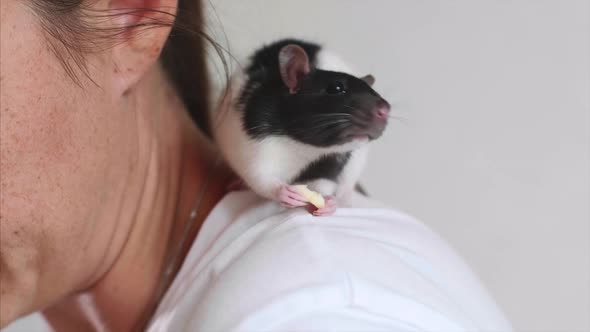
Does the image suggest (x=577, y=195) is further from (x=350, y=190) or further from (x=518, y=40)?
(x=350, y=190)

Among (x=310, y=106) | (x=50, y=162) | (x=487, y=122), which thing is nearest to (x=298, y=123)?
(x=310, y=106)

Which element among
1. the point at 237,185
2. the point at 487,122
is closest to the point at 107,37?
the point at 237,185

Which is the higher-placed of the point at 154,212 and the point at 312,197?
the point at 312,197

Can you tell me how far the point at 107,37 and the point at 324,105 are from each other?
9.8 inches

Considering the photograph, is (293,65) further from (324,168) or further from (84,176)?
(84,176)

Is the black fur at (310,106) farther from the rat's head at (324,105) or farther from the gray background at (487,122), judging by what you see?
the gray background at (487,122)

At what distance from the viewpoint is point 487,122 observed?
3.57 feet

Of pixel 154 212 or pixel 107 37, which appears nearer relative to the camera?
pixel 107 37

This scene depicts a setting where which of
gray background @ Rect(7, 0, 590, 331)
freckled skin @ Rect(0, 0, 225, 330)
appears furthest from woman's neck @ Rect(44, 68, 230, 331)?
gray background @ Rect(7, 0, 590, 331)

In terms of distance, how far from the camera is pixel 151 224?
0.87 m

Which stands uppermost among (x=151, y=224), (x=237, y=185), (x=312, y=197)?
(x=312, y=197)

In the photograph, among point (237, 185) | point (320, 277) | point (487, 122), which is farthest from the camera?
A: point (487, 122)

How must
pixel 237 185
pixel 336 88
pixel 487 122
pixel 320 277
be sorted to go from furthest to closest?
pixel 487 122, pixel 237 185, pixel 336 88, pixel 320 277

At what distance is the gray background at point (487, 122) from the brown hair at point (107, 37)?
39 millimetres
